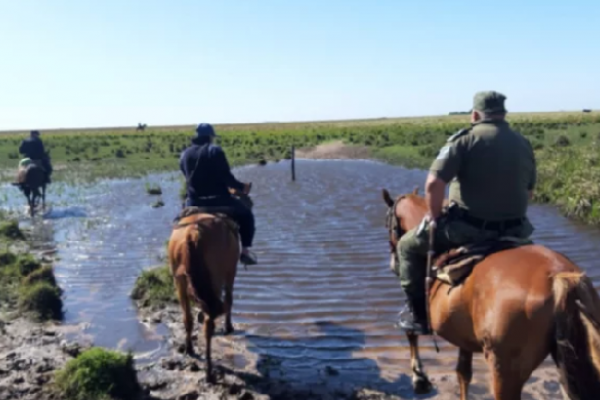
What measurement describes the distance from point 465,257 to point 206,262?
3.20 metres

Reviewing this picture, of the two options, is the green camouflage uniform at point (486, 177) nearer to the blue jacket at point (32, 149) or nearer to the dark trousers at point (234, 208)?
the dark trousers at point (234, 208)

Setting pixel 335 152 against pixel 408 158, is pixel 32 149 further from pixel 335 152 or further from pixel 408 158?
pixel 335 152

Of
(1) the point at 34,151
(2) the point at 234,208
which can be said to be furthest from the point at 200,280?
(1) the point at 34,151

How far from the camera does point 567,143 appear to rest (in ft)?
103

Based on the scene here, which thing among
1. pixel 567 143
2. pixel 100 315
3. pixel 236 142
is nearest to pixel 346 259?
pixel 100 315

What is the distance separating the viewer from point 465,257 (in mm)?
4777

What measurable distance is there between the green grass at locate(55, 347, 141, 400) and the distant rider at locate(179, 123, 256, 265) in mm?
2494

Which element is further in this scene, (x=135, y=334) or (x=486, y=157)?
(x=135, y=334)

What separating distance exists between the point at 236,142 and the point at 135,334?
1960 inches

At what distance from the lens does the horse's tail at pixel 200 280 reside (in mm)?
6625

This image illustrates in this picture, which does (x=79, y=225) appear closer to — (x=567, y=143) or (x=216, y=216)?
(x=216, y=216)

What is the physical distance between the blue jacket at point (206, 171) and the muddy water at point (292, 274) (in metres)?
2.00

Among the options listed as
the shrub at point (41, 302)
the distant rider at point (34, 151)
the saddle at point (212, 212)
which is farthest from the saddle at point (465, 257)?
the distant rider at point (34, 151)

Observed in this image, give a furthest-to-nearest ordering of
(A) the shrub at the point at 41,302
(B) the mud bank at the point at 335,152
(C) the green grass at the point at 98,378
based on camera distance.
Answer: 1. (B) the mud bank at the point at 335,152
2. (A) the shrub at the point at 41,302
3. (C) the green grass at the point at 98,378
